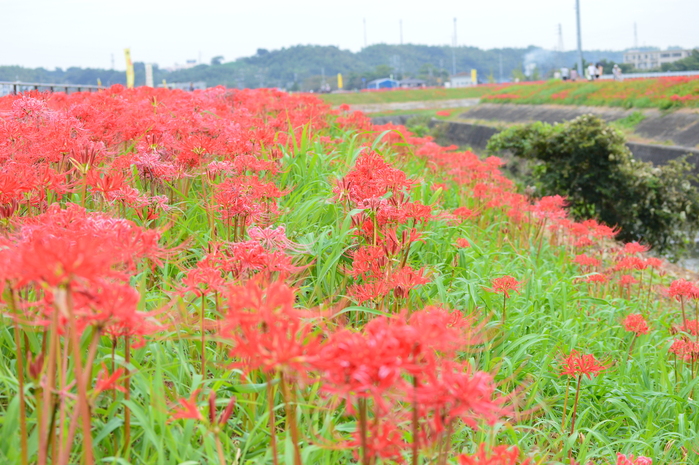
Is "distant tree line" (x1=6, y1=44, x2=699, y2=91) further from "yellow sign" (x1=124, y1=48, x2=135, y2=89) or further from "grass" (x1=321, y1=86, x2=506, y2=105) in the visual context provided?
"yellow sign" (x1=124, y1=48, x2=135, y2=89)

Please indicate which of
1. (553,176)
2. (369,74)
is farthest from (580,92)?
(369,74)

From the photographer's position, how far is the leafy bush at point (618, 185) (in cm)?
942

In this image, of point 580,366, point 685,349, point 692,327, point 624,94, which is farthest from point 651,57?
point 580,366

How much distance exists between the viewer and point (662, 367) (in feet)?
11.0

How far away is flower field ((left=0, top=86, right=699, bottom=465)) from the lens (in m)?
0.94

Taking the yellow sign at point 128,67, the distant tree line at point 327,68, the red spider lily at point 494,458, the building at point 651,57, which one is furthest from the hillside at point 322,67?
the red spider lily at point 494,458

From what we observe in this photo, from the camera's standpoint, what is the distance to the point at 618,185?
9.70 meters

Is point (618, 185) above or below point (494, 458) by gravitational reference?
above

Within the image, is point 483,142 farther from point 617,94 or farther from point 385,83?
point 385,83

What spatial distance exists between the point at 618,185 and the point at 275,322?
990 cm

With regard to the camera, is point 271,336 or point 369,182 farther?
point 369,182

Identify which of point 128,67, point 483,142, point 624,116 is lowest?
point 483,142

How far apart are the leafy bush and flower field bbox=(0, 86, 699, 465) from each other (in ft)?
15.7

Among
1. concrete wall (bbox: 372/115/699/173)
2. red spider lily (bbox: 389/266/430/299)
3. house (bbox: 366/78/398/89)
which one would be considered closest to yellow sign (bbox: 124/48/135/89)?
concrete wall (bbox: 372/115/699/173)
